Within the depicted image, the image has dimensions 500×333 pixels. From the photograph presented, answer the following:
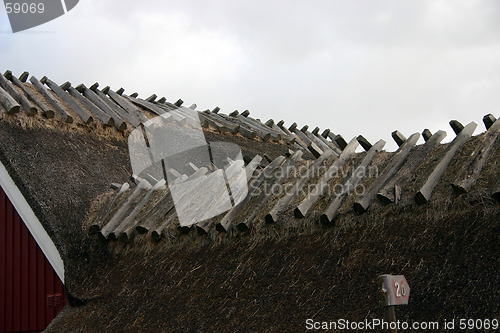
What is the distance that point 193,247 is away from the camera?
722cm

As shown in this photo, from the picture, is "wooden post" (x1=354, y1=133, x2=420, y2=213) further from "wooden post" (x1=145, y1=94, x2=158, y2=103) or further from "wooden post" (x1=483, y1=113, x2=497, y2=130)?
"wooden post" (x1=145, y1=94, x2=158, y2=103)

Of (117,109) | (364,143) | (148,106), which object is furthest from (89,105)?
(364,143)

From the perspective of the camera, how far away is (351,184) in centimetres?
646

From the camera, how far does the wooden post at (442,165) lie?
5.39 meters

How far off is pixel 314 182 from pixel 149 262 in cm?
242

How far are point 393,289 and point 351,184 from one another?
265 centimetres

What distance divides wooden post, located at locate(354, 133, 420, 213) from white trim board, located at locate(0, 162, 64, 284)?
4953mm

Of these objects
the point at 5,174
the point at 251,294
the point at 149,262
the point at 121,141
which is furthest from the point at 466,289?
the point at 121,141

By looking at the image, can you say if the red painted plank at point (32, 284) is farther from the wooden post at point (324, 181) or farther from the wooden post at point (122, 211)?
the wooden post at point (324, 181)

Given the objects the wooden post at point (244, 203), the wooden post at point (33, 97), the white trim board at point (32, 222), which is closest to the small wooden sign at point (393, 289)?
the wooden post at point (244, 203)

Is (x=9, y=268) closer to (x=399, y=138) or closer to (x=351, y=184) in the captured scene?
(x=351, y=184)

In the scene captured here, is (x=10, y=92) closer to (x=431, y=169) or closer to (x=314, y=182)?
(x=314, y=182)

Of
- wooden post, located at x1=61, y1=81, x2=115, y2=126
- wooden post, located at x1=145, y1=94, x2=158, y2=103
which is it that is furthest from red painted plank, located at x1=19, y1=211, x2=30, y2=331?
wooden post, located at x1=145, y1=94, x2=158, y2=103

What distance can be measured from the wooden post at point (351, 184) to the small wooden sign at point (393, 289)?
198 cm
